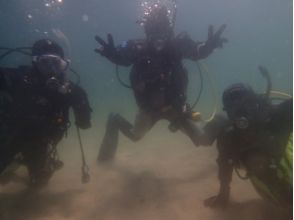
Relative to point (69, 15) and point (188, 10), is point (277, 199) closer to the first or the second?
point (69, 15)

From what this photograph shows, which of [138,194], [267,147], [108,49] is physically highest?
[108,49]

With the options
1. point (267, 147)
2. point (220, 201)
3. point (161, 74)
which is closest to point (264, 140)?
point (267, 147)

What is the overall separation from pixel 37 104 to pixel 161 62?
8.16 feet

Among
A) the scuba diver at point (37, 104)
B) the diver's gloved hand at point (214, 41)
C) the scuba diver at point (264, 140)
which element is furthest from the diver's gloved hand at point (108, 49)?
the scuba diver at point (264, 140)

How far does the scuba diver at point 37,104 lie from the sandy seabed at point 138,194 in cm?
85

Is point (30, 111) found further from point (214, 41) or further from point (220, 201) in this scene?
point (214, 41)

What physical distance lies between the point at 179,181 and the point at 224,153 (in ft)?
6.32

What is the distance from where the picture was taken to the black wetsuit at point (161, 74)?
718 centimetres

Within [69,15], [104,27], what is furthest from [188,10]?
[69,15]

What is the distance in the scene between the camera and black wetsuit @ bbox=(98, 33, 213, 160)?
23.5 feet

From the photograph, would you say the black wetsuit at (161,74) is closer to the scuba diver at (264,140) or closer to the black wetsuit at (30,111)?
the black wetsuit at (30,111)

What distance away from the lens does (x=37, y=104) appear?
6328 millimetres

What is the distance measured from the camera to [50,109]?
6.43 m

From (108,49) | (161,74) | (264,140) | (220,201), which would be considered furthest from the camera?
(108,49)
